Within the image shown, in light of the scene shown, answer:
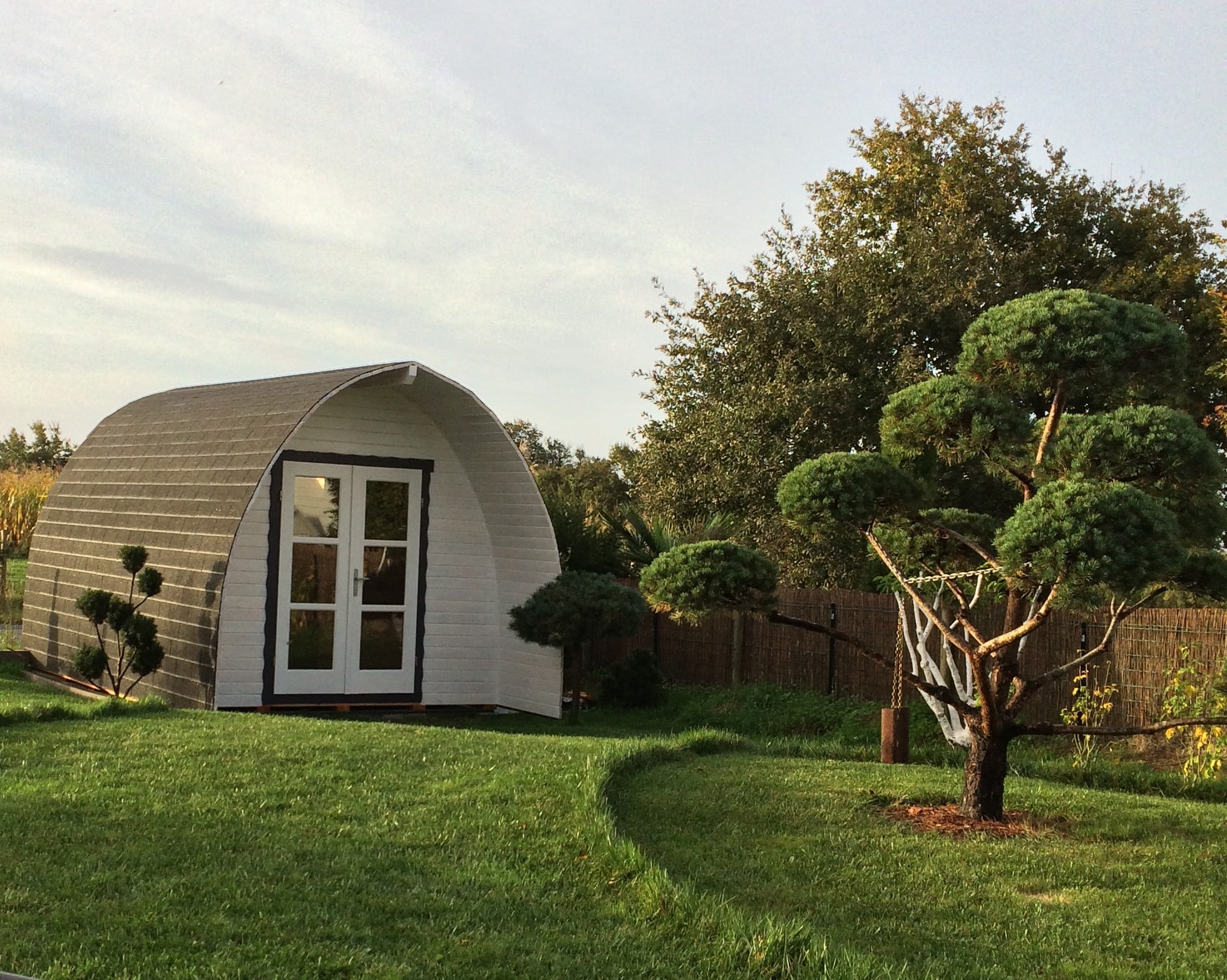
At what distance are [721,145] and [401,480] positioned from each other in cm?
464

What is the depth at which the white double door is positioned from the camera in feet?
38.6

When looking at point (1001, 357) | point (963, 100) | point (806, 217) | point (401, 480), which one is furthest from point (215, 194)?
point (963, 100)

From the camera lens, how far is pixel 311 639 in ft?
38.9

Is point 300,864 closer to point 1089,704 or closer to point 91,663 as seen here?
point 91,663

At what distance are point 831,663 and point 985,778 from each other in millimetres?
6359

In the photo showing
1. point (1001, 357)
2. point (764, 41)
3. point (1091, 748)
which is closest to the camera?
point (1001, 357)

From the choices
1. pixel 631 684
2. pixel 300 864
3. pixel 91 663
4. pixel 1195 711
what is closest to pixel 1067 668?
pixel 1195 711

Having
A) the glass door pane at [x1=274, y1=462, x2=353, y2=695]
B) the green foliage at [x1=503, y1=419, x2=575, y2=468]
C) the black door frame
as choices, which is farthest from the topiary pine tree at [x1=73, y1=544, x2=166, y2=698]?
the green foliage at [x1=503, y1=419, x2=575, y2=468]

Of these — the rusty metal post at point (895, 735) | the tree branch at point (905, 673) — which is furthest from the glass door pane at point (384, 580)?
the tree branch at point (905, 673)

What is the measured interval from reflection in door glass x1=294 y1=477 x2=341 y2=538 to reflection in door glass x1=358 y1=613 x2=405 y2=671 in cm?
92

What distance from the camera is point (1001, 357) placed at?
6.41 m

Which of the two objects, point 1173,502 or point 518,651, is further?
point 518,651

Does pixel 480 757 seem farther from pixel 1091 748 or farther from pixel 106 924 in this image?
pixel 1091 748

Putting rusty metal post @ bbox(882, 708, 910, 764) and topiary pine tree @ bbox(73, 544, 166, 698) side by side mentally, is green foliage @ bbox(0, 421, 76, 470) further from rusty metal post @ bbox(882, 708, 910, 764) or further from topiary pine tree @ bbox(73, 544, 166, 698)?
rusty metal post @ bbox(882, 708, 910, 764)
